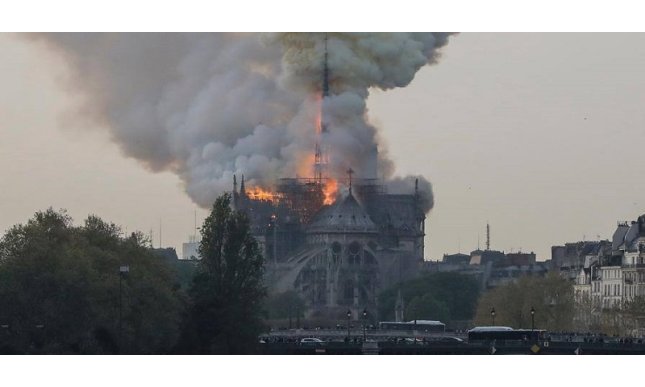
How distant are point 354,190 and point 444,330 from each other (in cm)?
5109

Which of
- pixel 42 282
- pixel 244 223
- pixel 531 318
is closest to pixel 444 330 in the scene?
pixel 531 318

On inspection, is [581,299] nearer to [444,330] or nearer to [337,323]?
A: [444,330]

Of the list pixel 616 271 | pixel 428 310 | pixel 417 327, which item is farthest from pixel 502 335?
pixel 428 310

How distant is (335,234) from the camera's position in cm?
19362

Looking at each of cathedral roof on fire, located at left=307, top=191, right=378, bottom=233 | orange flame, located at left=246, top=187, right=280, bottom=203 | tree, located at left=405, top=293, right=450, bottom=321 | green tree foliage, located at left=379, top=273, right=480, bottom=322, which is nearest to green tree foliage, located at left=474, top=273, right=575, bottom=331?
tree, located at left=405, top=293, right=450, bottom=321

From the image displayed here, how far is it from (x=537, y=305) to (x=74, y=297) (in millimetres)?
54958

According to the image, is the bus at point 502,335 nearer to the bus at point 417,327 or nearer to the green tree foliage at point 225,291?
the green tree foliage at point 225,291

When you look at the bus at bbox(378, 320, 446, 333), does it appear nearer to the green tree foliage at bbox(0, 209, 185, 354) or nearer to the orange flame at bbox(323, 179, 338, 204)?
the green tree foliage at bbox(0, 209, 185, 354)

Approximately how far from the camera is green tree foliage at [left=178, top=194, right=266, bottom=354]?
9819cm

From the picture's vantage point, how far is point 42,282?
91.8 metres

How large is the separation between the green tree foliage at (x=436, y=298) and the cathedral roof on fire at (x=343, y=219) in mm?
14192

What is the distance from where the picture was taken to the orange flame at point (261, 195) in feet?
616

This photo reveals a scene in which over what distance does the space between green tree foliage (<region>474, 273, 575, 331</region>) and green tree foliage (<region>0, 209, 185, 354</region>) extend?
4184cm

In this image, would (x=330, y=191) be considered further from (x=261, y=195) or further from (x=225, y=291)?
(x=225, y=291)
